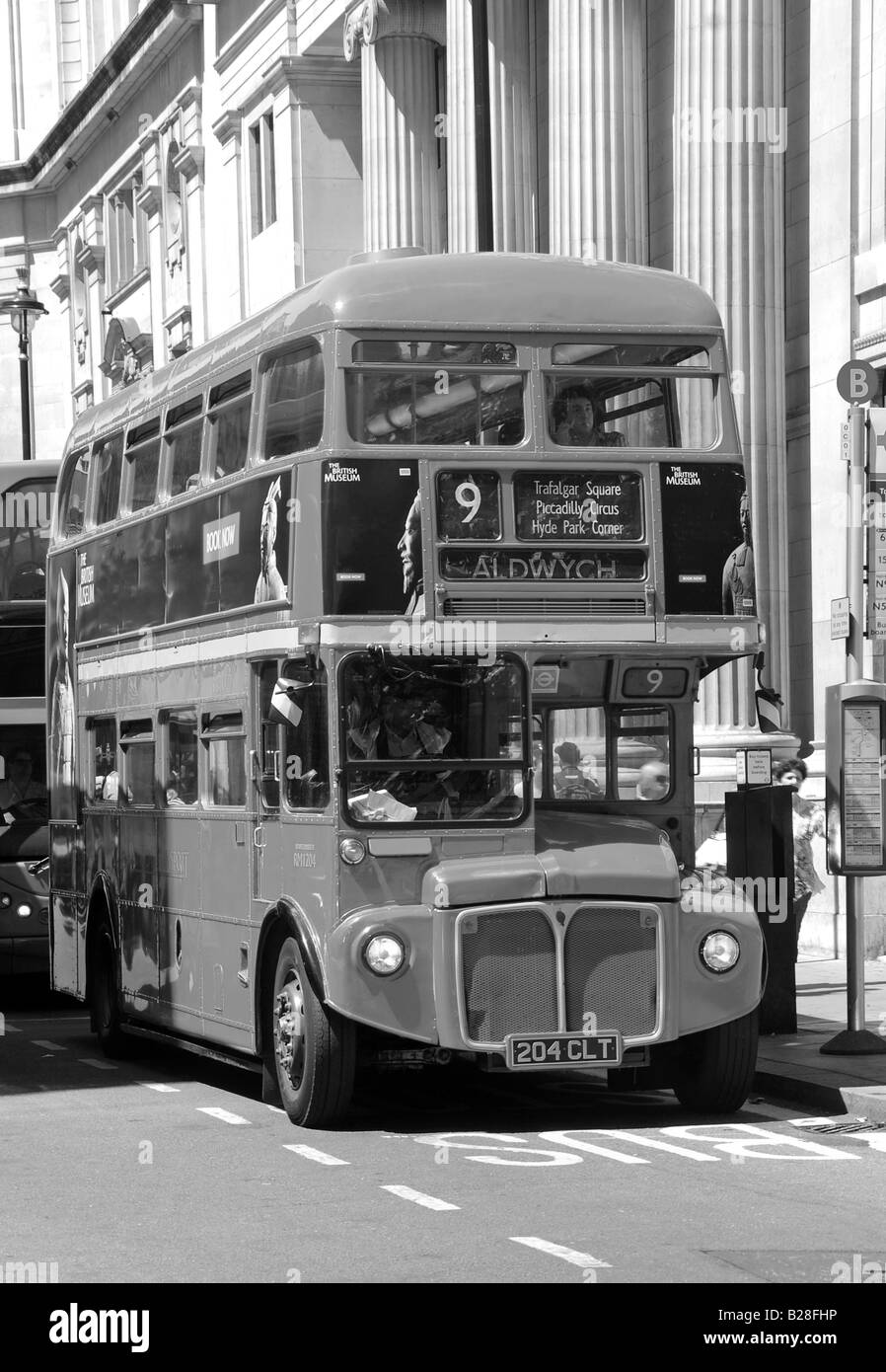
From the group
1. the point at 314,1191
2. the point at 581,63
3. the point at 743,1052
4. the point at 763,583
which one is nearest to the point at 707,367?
the point at 743,1052

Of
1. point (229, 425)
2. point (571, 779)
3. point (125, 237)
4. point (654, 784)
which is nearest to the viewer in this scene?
point (571, 779)

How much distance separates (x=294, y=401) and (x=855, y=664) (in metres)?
3.92

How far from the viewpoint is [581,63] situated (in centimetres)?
2369

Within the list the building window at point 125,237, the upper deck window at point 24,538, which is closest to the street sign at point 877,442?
the upper deck window at point 24,538

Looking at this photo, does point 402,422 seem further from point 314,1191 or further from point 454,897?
point 314,1191

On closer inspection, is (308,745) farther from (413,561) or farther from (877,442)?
(877,442)

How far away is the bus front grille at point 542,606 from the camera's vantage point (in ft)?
39.0

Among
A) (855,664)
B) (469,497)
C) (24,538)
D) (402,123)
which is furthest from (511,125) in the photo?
(469,497)

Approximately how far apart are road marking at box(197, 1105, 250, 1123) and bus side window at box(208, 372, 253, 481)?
3.63 meters

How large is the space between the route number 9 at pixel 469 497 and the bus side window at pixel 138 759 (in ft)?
13.1

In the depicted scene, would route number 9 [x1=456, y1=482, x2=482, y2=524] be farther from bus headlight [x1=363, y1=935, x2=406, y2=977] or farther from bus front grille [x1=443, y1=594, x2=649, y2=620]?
bus headlight [x1=363, y1=935, x2=406, y2=977]

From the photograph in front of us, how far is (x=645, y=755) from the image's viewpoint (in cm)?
1298

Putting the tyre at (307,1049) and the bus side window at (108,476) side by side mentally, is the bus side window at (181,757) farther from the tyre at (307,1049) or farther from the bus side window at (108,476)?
the tyre at (307,1049)

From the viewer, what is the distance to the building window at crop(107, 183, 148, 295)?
4500cm
